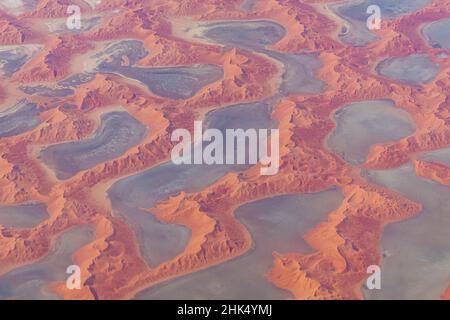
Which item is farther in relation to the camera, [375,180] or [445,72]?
[445,72]

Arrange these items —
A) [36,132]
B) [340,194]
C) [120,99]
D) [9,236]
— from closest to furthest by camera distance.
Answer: [9,236] → [340,194] → [36,132] → [120,99]

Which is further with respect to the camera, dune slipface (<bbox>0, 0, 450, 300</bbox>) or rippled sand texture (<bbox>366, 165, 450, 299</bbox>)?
dune slipface (<bbox>0, 0, 450, 300</bbox>)

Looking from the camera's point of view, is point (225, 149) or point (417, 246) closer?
point (417, 246)

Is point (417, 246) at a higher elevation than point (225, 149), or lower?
lower

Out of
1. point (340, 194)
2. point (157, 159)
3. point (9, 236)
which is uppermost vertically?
point (157, 159)

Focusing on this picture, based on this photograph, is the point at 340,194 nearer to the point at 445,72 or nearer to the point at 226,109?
the point at 226,109

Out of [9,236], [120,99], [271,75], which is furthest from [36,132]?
[271,75]

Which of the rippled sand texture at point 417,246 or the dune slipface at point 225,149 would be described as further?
the dune slipface at point 225,149

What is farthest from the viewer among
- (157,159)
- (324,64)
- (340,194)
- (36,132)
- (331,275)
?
(324,64)
